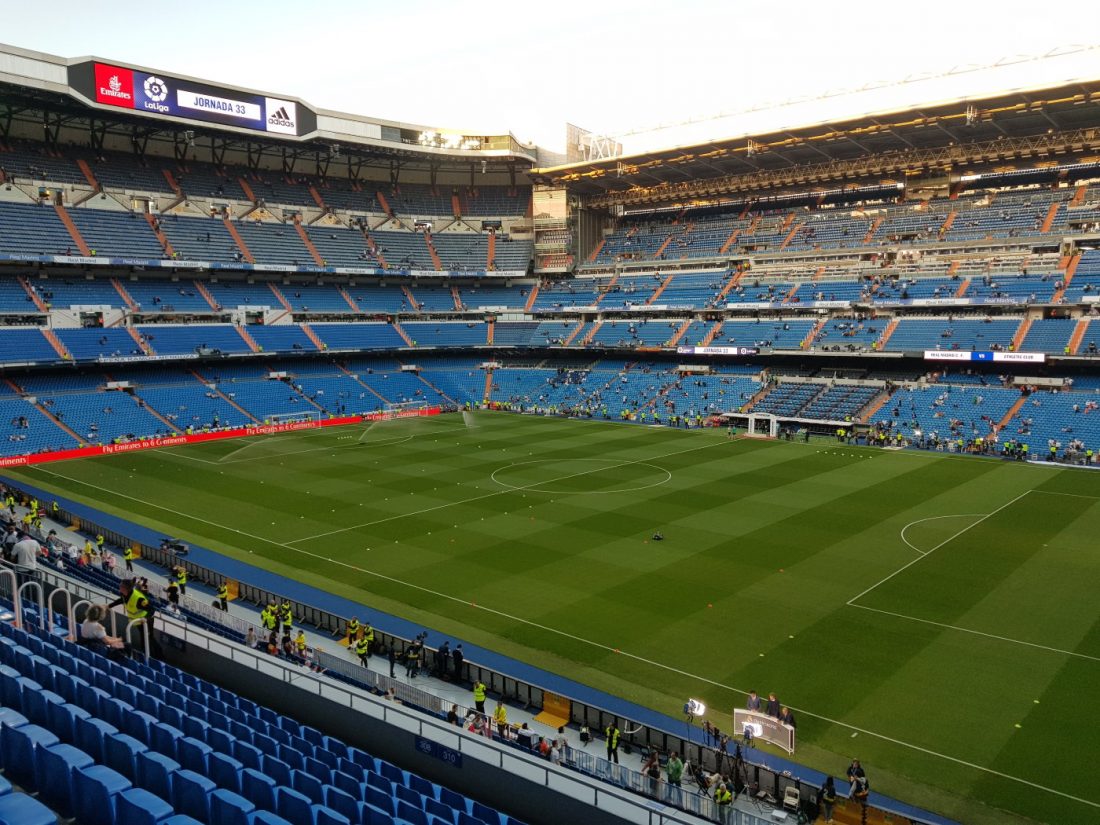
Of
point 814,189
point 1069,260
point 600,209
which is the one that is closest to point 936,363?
point 1069,260

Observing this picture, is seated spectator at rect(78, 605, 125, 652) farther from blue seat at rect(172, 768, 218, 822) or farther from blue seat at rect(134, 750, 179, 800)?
blue seat at rect(172, 768, 218, 822)

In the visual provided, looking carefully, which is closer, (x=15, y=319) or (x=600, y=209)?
(x=15, y=319)

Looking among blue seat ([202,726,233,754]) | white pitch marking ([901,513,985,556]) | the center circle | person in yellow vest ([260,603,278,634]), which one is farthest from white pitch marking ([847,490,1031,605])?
blue seat ([202,726,233,754])

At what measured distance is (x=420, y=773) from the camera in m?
11.0

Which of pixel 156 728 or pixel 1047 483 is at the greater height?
pixel 156 728

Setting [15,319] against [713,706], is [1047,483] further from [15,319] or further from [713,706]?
[15,319]

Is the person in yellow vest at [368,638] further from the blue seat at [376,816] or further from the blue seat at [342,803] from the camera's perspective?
the blue seat at [376,816]

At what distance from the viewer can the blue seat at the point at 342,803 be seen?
7.91m

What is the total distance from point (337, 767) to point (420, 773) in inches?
65.4

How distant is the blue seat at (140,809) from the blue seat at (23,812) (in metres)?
0.52

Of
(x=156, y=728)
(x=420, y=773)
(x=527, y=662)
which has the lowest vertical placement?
(x=527, y=662)

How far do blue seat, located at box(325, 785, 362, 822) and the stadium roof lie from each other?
64.5 meters

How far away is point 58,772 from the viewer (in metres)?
7.22

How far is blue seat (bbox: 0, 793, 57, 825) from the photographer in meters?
6.11
